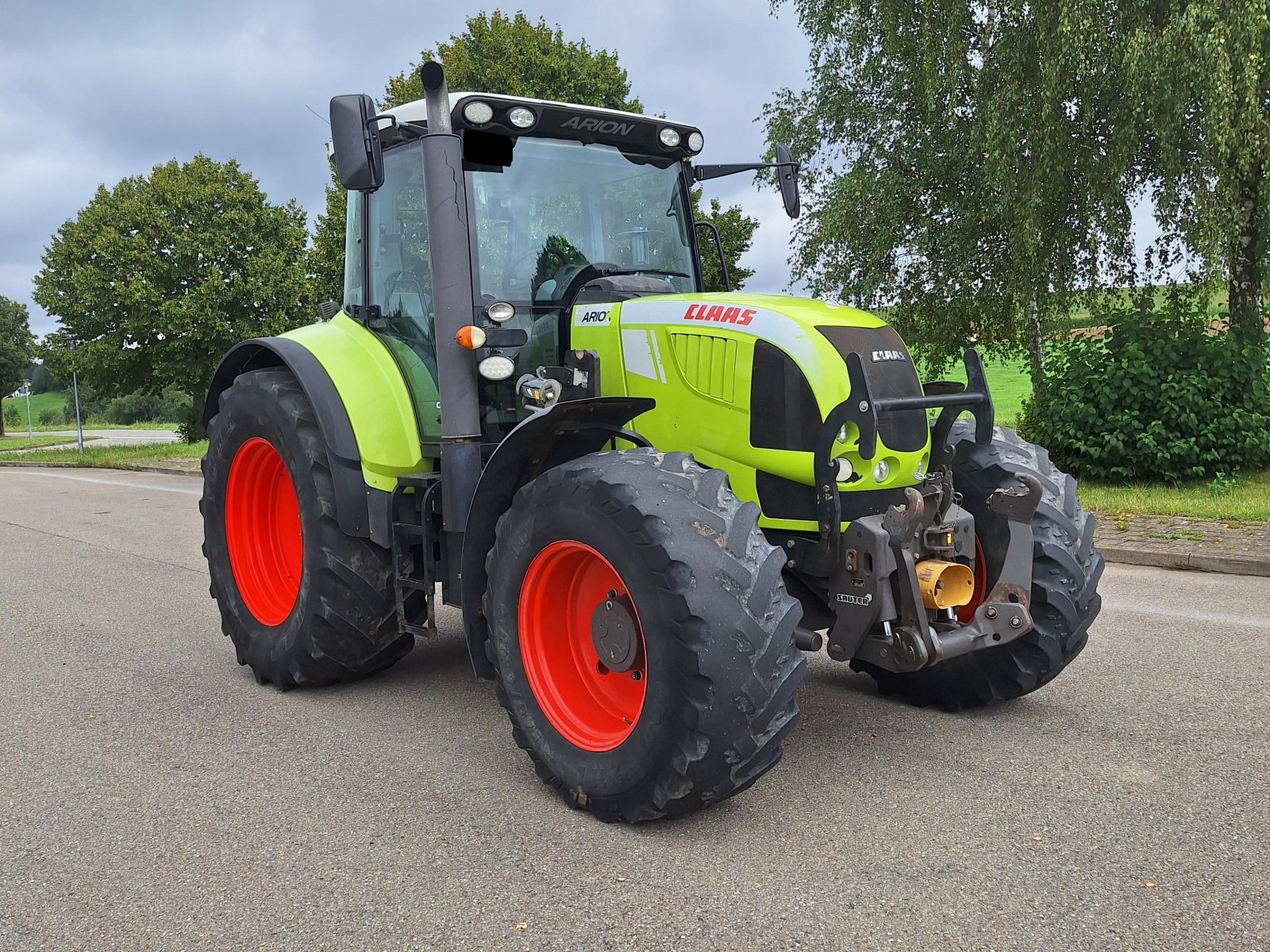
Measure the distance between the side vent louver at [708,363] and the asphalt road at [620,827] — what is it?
1.39 meters

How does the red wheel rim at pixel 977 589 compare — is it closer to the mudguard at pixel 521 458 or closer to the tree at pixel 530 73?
the mudguard at pixel 521 458

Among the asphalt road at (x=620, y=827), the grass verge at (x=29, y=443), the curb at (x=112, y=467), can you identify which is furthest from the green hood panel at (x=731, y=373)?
the grass verge at (x=29, y=443)

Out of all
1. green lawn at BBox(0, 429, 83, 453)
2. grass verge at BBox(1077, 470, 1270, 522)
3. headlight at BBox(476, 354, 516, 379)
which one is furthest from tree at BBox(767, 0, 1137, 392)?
green lawn at BBox(0, 429, 83, 453)

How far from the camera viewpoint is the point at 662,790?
3324mm

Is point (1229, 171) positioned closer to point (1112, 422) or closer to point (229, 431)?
point (1112, 422)

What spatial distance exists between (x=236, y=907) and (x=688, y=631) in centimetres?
148

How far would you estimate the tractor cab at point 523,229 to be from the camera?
440 cm

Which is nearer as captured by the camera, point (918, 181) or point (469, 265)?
point (469, 265)

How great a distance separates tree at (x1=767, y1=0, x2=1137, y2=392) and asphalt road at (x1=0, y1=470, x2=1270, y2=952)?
8040 millimetres

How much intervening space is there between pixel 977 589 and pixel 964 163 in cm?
1045

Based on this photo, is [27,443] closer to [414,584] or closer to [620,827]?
[414,584]

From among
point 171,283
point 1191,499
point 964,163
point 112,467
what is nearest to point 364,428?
point 1191,499

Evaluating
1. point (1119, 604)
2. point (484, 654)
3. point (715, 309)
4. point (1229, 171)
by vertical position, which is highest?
point (1229, 171)

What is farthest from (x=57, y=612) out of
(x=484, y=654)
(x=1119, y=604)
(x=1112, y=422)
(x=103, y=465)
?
(x=103, y=465)
